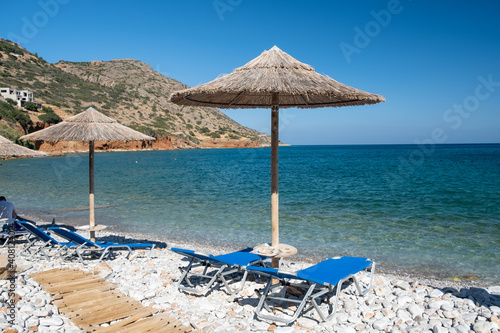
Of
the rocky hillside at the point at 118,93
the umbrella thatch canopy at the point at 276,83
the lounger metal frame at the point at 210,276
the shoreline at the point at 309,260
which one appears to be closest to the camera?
the umbrella thatch canopy at the point at 276,83

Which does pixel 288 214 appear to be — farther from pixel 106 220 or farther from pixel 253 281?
Result: pixel 253 281

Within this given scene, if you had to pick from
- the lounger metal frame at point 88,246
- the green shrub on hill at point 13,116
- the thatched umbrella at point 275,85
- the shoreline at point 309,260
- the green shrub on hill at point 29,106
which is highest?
the green shrub on hill at point 29,106

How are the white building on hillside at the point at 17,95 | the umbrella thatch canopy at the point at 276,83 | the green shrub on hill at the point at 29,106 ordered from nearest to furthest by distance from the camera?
the umbrella thatch canopy at the point at 276,83, the white building on hillside at the point at 17,95, the green shrub on hill at the point at 29,106

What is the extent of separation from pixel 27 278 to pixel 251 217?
7.92 meters

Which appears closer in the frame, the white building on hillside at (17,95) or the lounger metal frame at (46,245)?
the lounger metal frame at (46,245)

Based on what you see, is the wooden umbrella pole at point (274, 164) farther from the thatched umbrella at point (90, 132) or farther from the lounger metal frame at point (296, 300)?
the thatched umbrella at point (90, 132)

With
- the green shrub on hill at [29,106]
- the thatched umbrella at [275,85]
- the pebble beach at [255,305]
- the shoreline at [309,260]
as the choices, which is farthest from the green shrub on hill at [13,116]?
the thatched umbrella at [275,85]

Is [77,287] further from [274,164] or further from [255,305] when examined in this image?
[274,164]

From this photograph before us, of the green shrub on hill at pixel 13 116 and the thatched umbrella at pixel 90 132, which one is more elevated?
the green shrub on hill at pixel 13 116

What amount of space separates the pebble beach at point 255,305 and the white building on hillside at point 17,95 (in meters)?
63.7

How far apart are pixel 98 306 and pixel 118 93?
9410 centimetres

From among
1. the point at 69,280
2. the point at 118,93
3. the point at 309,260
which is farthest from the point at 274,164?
the point at 118,93

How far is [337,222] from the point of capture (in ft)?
36.6

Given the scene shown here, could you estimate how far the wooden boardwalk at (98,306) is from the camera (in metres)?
3.64
